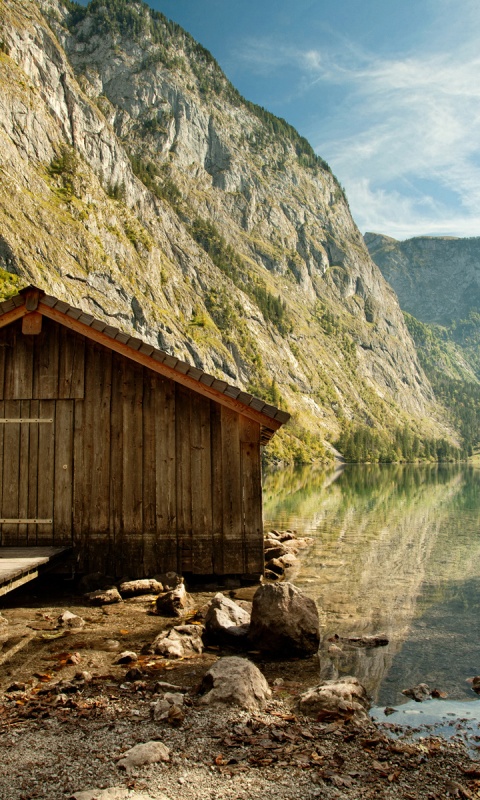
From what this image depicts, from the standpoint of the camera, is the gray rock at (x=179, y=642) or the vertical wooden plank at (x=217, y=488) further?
the vertical wooden plank at (x=217, y=488)

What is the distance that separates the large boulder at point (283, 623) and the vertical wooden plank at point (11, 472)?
6.10m

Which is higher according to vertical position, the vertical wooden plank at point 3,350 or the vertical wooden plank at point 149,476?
the vertical wooden plank at point 3,350

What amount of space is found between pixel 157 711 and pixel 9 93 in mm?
116631

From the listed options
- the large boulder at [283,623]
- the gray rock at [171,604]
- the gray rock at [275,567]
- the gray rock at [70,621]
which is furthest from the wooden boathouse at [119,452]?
the large boulder at [283,623]

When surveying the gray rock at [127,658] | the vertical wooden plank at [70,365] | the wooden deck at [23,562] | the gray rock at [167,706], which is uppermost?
the vertical wooden plank at [70,365]

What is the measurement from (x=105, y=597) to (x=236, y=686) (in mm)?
4981

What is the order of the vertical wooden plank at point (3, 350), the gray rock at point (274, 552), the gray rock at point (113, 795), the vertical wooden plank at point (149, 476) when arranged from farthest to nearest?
1. the gray rock at point (274, 552)
2. the vertical wooden plank at point (3, 350)
3. the vertical wooden plank at point (149, 476)
4. the gray rock at point (113, 795)

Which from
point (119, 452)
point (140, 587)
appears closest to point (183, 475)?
point (119, 452)

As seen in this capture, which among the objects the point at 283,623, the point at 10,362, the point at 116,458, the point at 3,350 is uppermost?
the point at 3,350

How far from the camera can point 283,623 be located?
8.06 meters

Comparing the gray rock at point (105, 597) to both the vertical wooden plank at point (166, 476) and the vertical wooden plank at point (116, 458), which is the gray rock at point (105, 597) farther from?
the vertical wooden plank at point (166, 476)

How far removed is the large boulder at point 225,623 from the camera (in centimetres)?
842

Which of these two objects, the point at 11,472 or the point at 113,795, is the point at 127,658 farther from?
the point at 11,472

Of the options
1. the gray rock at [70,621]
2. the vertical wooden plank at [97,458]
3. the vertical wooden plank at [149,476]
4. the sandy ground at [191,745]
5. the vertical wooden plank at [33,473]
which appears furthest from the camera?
the vertical wooden plank at [33,473]
